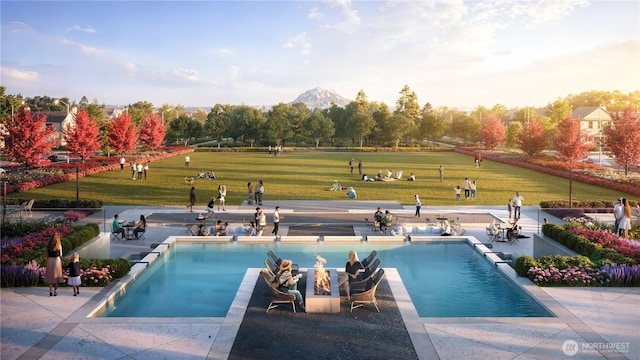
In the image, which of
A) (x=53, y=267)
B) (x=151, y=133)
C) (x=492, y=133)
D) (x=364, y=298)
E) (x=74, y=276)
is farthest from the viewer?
(x=492, y=133)

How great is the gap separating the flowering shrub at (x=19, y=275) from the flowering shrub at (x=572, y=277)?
45.6 feet

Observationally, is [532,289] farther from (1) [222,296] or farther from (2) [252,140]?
(2) [252,140]

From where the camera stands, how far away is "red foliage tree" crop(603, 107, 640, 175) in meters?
43.5

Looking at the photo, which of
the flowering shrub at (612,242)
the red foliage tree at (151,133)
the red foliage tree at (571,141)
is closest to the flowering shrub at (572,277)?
the flowering shrub at (612,242)

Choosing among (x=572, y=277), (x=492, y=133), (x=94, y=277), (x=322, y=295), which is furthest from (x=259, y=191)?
(x=492, y=133)

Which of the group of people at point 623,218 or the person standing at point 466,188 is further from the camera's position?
the person standing at point 466,188

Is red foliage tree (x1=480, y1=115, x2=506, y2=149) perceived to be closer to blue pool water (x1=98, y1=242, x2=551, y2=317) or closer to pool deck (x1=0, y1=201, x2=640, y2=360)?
blue pool water (x1=98, y1=242, x2=551, y2=317)

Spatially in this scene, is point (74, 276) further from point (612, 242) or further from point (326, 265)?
point (612, 242)

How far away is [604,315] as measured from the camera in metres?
11.8

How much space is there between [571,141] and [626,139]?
5.02 metres

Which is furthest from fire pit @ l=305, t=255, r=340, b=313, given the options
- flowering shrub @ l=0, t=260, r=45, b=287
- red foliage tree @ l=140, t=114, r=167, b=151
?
red foliage tree @ l=140, t=114, r=167, b=151

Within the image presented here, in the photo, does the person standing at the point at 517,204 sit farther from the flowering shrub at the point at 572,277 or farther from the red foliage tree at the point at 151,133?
the red foliage tree at the point at 151,133

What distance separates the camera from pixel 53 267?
12.9 m

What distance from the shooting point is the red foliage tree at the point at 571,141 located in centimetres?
4784
